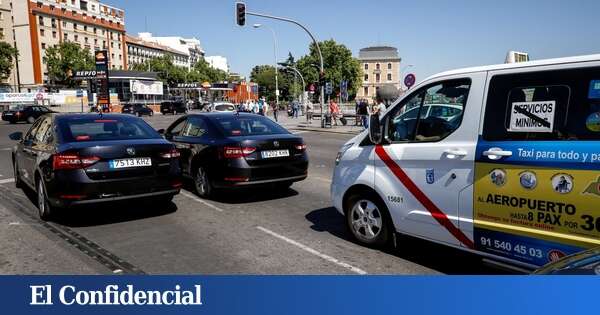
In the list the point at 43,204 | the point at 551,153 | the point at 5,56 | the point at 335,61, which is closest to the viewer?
the point at 551,153

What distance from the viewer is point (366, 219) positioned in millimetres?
5367

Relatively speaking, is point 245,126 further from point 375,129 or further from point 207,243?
point 375,129

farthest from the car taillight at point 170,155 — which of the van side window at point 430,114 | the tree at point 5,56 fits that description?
the tree at point 5,56

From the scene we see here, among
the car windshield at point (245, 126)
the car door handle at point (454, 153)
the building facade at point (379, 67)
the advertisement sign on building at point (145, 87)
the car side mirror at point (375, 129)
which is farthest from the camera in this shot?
the building facade at point (379, 67)

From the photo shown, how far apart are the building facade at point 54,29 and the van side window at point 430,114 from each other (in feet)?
297

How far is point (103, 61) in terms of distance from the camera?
37750 mm

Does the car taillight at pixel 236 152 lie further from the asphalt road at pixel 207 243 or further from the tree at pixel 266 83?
the tree at pixel 266 83

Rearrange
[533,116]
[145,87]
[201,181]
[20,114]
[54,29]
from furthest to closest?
[54,29], [145,87], [20,114], [201,181], [533,116]

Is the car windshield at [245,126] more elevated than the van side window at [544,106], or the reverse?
the van side window at [544,106]

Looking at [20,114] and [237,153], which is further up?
[20,114]

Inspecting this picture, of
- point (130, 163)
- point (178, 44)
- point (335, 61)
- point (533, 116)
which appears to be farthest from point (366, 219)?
point (178, 44)

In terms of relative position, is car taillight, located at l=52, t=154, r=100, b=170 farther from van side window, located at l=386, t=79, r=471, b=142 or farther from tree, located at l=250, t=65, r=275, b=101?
tree, located at l=250, t=65, r=275, b=101

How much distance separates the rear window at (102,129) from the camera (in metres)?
6.56

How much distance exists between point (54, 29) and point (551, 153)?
107 m
